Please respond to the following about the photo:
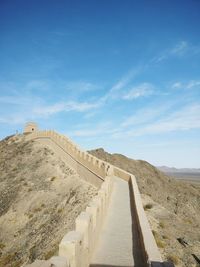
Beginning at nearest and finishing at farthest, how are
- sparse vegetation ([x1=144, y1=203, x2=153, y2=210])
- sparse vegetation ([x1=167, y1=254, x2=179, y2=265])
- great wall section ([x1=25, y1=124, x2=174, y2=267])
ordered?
great wall section ([x1=25, y1=124, x2=174, y2=267])
sparse vegetation ([x1=167, y1=254, x2=179, y2=265])
sparse vegetation ([x1=144, y1=203, x2=153, y2=210])

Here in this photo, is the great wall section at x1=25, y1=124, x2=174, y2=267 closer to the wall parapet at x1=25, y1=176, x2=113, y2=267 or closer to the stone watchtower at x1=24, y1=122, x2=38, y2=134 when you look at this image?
the wall parapet at x1=25, y1=176, x2=113, y2=267

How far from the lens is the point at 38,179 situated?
3797 centimetres

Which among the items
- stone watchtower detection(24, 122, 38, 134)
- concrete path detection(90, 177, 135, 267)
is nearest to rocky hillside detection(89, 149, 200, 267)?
concrete path detection(90, 177, 135, 267)

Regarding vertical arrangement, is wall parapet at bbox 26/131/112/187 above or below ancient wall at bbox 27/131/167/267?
above

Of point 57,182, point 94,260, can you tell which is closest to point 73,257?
point 94,260

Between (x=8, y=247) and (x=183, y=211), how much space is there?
31017 mm

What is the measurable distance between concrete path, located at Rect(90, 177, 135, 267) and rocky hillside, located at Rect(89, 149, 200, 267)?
3.41 m

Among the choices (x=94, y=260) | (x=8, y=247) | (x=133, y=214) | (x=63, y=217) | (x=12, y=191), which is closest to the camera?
(x=94, y=260)

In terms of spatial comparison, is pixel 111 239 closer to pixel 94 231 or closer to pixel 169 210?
pixel 94 231

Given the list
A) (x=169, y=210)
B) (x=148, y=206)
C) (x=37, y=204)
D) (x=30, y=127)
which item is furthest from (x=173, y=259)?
(x=30, y=127)

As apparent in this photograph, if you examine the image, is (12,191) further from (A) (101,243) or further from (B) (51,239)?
(A) (101,243)

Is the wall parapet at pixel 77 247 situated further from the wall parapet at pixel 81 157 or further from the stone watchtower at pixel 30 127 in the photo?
the stone watchtower at pixel 30 127

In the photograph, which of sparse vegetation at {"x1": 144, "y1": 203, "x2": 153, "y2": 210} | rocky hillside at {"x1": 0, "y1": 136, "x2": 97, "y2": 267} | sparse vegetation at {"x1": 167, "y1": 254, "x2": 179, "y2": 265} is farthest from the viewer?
sparse vegetation at {"x1": 144, "y1": 203, "x2": 153, "y2": 210}

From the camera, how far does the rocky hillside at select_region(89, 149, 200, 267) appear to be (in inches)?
710
